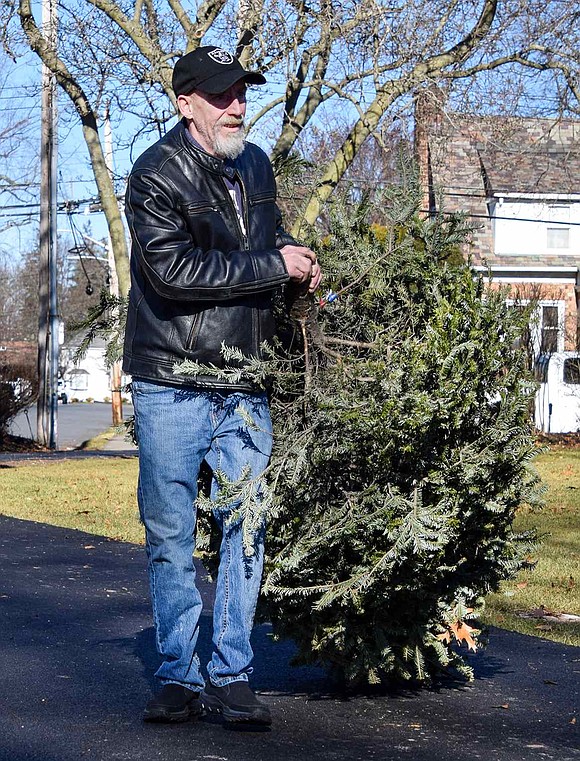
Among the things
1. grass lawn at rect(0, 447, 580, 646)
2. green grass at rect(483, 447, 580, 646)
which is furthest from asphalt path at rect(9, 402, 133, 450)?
green grass at rect(483, 447, 580, 646)

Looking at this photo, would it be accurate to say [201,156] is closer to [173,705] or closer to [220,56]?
[220,56]

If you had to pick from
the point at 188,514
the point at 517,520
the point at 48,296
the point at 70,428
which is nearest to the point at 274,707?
the point at 188,514

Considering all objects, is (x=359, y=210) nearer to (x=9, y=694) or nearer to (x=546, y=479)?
(x=9, y=694)

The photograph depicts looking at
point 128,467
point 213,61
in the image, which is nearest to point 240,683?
point 213,61

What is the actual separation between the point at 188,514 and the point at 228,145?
1248 mm

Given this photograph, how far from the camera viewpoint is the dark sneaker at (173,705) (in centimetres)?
388

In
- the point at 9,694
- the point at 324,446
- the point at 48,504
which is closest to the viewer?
the point at 324,446

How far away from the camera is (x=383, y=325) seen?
411cm

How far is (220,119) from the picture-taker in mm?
3994

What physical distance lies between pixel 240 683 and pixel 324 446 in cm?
83

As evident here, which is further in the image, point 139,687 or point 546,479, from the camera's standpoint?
point 546,479

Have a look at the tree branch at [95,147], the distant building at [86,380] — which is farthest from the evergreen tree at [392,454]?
the distant building at [86,380]

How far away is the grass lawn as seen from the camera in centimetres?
667

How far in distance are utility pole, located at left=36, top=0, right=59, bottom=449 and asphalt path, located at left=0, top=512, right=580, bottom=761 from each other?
18219mm
